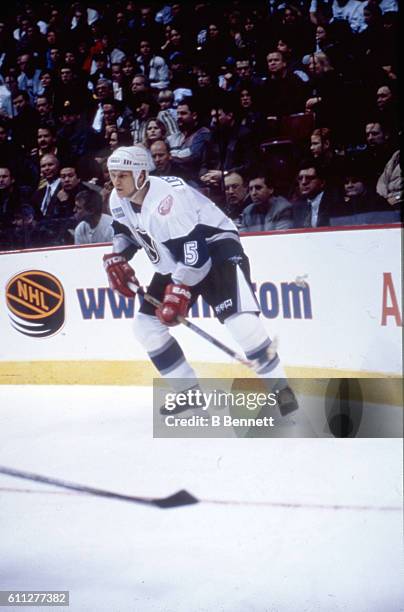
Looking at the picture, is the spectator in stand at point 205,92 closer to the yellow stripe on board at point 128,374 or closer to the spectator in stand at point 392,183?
the spectator in stand at point 392,183

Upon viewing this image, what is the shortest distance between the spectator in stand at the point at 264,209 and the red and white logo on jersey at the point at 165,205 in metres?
0.23

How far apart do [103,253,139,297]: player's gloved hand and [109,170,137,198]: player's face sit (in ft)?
0.66

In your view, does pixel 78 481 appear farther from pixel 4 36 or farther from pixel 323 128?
pixel 4 36

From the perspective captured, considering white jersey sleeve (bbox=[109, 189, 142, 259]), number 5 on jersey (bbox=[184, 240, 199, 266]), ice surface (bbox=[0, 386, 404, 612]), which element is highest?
white jersey sleeve (bbox=[109, 189, 142, 259])

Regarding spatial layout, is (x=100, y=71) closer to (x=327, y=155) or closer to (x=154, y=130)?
(x=154, y=130)

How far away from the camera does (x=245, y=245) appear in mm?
1786

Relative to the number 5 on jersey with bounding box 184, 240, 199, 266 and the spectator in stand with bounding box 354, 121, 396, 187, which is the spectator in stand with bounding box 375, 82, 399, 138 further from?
the number 5 on jersey with bounding box 184, 240, 199, 266

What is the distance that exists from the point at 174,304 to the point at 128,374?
28 cm

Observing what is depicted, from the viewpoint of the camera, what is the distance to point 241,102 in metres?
1.78

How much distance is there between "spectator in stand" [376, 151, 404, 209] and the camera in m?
1.74

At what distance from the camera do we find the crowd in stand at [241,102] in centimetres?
175

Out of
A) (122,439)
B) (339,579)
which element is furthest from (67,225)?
(339,579)

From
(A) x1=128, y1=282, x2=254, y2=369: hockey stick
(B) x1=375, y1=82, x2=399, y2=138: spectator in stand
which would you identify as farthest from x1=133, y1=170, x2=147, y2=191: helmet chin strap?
(B) x1=375, y1=82, x2=399, y2=138: spectator in stand

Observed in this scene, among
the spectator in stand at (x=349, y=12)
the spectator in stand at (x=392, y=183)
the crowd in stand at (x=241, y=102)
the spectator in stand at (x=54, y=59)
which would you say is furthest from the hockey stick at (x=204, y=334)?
the spectator in stand at (x=349, y=12)
